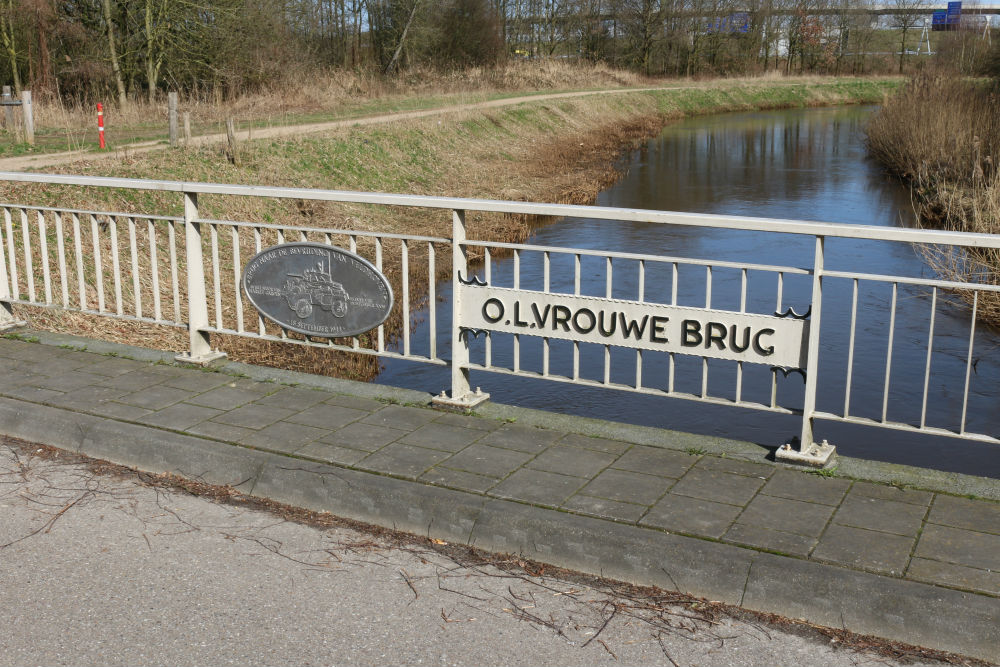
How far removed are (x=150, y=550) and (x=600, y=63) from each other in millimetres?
56785

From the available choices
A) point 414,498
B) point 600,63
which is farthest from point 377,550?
point 600,63

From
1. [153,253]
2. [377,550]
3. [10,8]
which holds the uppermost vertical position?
[10,8]

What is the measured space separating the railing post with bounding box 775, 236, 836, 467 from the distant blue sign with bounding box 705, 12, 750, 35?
7064 cm

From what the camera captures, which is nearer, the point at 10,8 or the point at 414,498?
the point at 414,498

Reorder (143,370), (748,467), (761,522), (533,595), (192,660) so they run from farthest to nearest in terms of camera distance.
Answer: (143,370) → (748,467) → (761,522) → (533,595) → (192,660)

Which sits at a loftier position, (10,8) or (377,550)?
(10,8)

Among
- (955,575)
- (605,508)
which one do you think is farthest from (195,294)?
(955,575)

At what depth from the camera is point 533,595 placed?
3990 millimetres

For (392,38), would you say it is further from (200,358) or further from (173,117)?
(200,358)

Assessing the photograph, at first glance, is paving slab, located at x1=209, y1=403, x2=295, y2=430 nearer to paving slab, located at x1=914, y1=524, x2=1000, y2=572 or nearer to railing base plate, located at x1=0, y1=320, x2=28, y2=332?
railing base plate, located at x1=0, y1=320, x2=28, y2=332

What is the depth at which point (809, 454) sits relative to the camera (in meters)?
4.91

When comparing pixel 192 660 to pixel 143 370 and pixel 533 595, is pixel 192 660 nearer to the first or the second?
pixel 533 595

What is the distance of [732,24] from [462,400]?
72.8 metres

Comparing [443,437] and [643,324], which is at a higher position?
[643,324]
